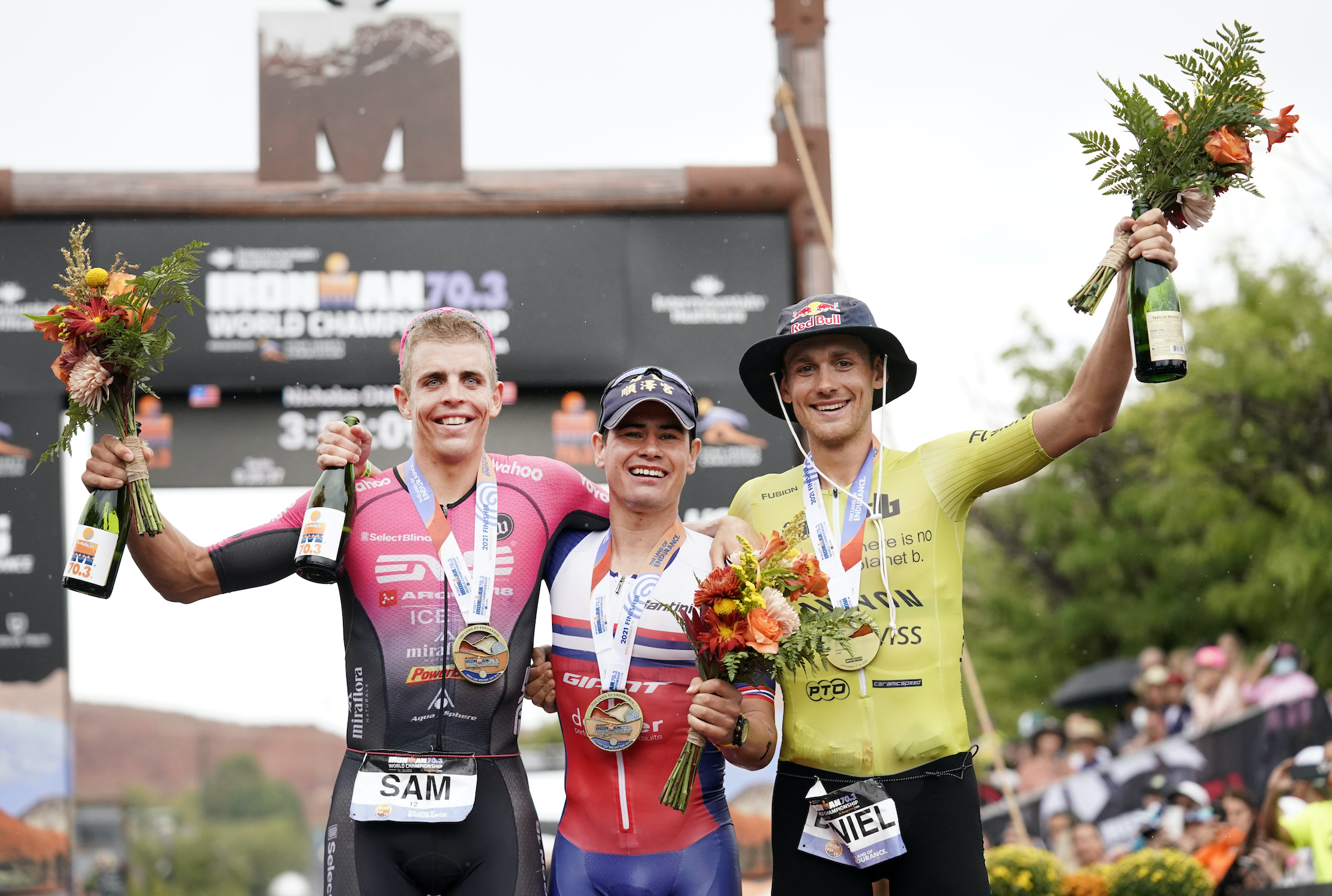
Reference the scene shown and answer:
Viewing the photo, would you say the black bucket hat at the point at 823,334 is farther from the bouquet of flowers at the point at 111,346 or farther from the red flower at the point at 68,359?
the red flower at the point at 68,359

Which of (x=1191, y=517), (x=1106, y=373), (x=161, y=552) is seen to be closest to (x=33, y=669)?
(x=161, y=552)

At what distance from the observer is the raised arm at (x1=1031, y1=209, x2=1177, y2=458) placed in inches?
134

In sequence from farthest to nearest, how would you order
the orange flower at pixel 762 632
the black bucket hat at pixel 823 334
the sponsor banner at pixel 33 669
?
the sponsor banner at pixel 33 669
the black bucket hat at pixel 823 334
the orange flower at pixel 762 632

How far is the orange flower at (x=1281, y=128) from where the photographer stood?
136 inches

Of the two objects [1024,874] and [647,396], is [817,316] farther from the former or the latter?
[1024,874]

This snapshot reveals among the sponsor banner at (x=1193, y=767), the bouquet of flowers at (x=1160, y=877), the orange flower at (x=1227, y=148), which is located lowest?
the bouquet of flowers at (x=1160, y=877)

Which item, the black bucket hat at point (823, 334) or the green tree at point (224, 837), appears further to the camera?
the green tree at point (224, 837)

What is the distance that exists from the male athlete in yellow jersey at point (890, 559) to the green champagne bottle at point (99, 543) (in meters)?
1.90

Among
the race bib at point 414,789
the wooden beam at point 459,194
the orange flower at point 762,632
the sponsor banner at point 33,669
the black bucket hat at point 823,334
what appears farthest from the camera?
the wooden beam at point 459,194

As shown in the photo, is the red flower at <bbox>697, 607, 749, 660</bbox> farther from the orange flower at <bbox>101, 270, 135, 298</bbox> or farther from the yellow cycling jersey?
the orange flower at <bbox>101, 270, 135, 298</bbox>

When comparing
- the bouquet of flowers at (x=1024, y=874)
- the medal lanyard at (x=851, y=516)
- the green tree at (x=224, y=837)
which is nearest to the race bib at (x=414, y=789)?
the medal lanyard at (x=851, y=516)

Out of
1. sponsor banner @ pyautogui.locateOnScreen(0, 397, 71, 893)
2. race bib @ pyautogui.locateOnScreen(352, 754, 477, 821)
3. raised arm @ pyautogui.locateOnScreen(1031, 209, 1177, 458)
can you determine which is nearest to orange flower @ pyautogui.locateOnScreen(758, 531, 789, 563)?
raised arm @ pyautogui.locateOnScreen(1031, 209, 1177, 458)

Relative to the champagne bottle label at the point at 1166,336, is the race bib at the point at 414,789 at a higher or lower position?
lower

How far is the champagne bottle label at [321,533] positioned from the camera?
3.34 meters
